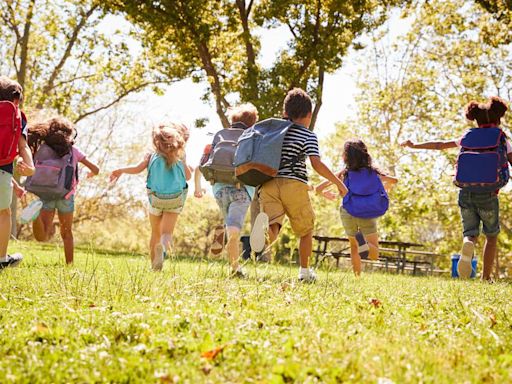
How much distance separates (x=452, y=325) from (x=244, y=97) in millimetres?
14823

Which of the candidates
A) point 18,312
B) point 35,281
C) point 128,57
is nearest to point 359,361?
point 18,312

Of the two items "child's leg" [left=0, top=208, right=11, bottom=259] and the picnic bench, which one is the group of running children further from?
the picnic bench

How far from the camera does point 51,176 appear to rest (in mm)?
6969

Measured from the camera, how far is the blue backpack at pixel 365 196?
8109mm

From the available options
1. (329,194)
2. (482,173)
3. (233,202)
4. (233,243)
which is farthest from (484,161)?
(233,243)

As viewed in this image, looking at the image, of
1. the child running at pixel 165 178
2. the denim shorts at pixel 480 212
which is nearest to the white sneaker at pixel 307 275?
the child running at pixel 165 178

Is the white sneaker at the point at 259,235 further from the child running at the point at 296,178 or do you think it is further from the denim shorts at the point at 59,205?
the denim shorts at the point at 59,205

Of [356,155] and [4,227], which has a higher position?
[356,155]

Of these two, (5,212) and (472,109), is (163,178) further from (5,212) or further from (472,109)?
(472,109)

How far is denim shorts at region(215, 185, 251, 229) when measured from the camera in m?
6.92

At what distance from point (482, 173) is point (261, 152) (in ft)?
10.6

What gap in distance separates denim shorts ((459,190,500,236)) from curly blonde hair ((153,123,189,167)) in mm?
3748

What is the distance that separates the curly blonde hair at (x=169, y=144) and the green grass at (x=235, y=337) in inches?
115

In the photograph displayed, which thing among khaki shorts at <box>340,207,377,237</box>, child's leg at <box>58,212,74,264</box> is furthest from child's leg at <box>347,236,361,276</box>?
child's leg at <box>58,212,74,264</box>
